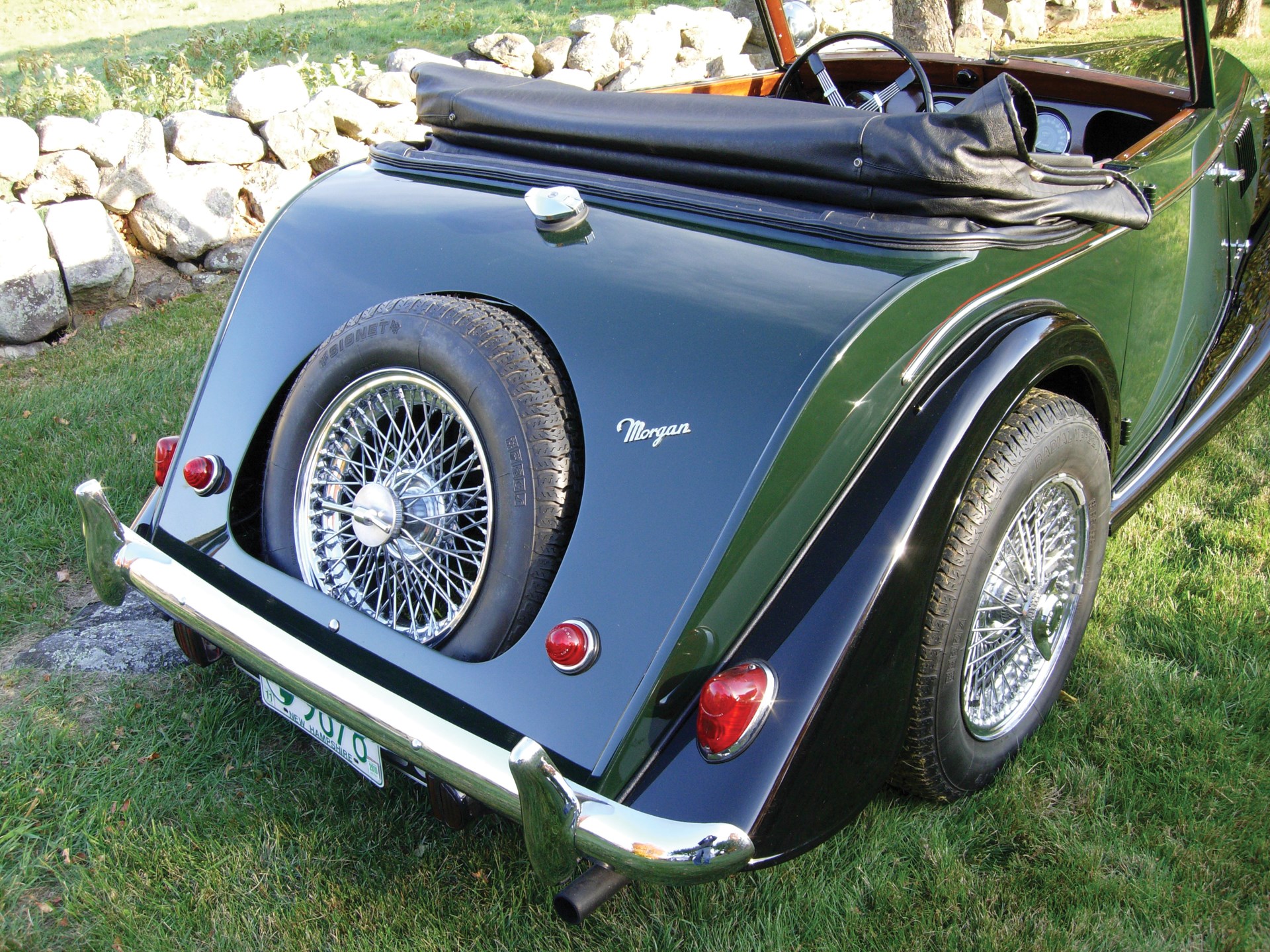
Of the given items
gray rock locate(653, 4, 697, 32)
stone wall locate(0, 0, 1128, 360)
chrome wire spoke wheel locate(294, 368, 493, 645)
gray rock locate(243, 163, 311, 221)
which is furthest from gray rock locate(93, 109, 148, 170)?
gray rock locate(653, 4, 697, 32)

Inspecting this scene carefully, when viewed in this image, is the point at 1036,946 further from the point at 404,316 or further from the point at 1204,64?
the point at 1204,64

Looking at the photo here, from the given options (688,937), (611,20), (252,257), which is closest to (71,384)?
(252,257)

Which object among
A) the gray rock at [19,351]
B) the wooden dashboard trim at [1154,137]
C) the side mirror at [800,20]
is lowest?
the gray rock at [19,351]

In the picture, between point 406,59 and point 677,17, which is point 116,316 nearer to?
point 406,59

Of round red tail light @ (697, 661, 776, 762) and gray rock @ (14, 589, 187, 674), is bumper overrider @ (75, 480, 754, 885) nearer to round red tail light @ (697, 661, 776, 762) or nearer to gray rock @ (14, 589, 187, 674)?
round red tail light @ (697, 661, 776, 762)

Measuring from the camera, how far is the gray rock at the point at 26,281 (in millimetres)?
4723

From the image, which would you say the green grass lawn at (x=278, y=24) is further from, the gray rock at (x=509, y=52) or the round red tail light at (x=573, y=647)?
the round red tail light at (x=573, y=647)

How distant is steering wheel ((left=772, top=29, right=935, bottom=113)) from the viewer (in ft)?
10.4

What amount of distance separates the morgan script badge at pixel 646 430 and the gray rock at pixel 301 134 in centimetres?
503

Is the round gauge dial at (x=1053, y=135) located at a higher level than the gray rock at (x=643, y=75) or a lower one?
higher

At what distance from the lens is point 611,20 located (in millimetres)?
8484

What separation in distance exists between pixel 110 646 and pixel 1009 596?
2533mm

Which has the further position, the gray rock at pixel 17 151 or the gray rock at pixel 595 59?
the gray rock at pixel 595 59

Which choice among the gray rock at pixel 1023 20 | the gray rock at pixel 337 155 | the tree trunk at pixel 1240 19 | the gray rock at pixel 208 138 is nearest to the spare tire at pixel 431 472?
the gray rock at pixel 208 138
